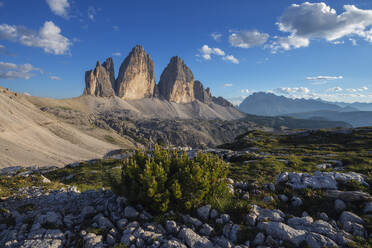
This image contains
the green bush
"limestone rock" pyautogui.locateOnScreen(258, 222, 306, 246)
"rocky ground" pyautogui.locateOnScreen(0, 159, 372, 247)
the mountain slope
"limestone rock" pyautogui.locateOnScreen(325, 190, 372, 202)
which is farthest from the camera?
the mountain slope

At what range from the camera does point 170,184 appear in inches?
322

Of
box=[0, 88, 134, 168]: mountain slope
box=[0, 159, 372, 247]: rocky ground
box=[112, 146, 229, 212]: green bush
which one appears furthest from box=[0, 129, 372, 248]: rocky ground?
box=[0, 88, 134, 168]: mountain slope

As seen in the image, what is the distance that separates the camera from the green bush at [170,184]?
306 inches

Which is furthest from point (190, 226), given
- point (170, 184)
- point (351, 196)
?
point (351, 196)

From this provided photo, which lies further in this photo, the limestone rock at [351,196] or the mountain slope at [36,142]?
the mountain slope at [36,142]

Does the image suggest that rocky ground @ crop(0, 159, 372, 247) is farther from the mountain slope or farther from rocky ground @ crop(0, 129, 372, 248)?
the mountain slope

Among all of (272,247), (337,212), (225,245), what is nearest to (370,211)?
(337,212)

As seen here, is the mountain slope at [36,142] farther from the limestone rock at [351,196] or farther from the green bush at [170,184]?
the limestone rock at [351,196]

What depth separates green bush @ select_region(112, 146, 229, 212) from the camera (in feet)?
25.5

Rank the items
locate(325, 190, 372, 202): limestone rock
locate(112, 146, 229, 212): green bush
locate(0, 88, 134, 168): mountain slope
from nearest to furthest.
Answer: locate(112, 146, 229, 212): green bush → locate(325, 190, 372, 202): limestone rock → locate(0, 88, 134, 168): mountain slope

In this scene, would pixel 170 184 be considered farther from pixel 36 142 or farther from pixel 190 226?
pixel 36 142

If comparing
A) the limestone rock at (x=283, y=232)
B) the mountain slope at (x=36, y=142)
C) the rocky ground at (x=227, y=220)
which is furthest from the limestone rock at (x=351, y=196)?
the mountain slope at (x=36, y=142)

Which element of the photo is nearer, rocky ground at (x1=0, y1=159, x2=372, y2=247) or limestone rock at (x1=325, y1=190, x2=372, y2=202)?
rocky ground at (x1=0, y1=159, x2=372, y2=247)

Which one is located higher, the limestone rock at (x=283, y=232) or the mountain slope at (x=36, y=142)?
the limestone rock at (x=283, y=232)
